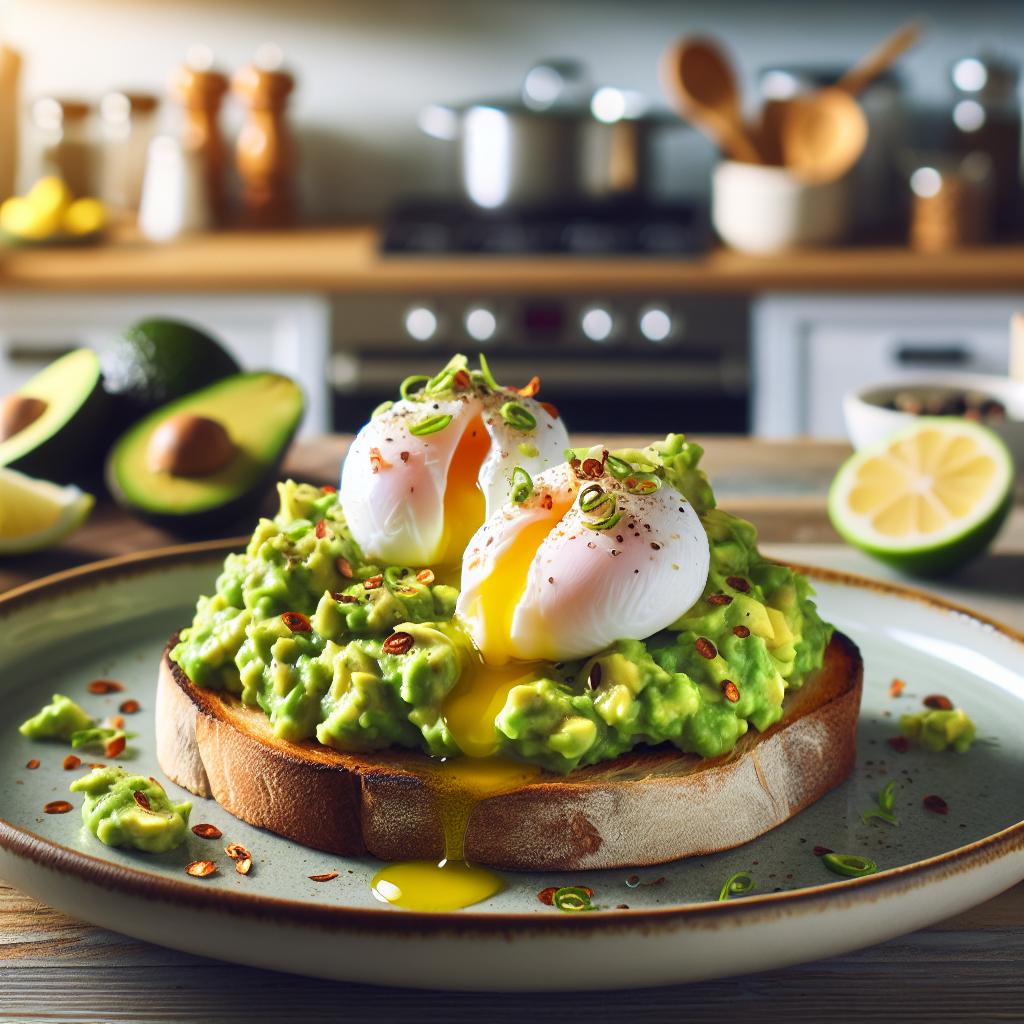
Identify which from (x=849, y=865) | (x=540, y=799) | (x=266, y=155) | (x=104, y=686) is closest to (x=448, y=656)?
(x=540, y=799)

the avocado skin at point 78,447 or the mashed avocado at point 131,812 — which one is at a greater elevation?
the avocado skin at point 78,447

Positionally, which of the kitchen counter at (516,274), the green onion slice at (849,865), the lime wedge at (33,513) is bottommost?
the green onion slice at (849,865)

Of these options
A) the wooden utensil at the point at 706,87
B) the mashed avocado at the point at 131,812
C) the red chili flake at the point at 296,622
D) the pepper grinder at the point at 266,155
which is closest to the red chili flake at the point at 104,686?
the mashed avocado at the point at 131,812

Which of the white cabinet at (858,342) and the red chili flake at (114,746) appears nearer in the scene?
the red chili flake at (114,746)

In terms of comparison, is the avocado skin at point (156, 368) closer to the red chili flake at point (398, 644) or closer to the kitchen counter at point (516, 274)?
the red chili flake at point (398, 644)

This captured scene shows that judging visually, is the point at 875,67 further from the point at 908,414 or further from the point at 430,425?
the point at 430,425

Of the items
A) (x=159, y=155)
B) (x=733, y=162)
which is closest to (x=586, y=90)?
(x=733, y=162)

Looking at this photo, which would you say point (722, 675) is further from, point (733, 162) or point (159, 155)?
point (159, 155)
